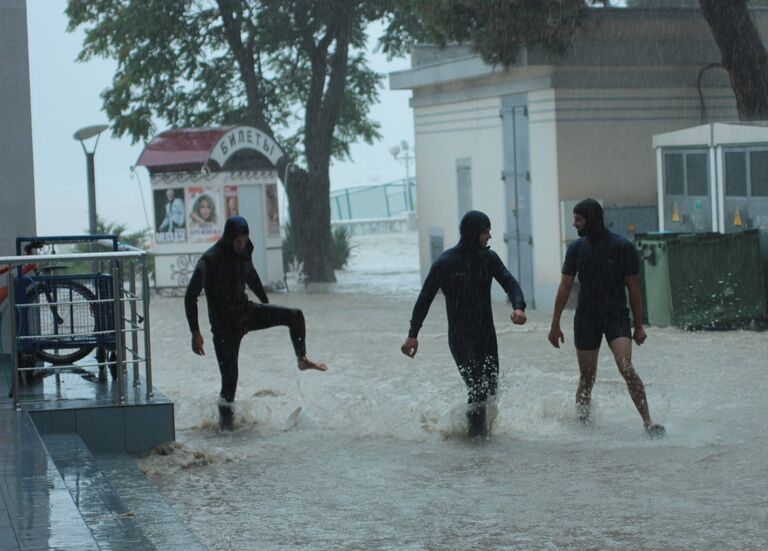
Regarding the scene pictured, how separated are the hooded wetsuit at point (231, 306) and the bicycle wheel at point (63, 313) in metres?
0.83

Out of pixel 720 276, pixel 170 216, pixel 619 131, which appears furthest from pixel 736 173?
pixel 170 216

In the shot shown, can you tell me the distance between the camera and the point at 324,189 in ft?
99.8

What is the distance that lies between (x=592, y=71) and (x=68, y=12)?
590 inches

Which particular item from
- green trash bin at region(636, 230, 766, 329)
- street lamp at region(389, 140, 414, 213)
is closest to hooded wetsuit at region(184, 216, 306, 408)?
green trash bin at region(636, 230, 766, 329)

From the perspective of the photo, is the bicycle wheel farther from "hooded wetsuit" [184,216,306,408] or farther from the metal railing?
"hooded wetsuit" [184,216,306,408]

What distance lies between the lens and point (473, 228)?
33.3ft

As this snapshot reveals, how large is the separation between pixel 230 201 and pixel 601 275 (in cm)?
1740

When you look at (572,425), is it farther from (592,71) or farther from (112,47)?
(112,47)

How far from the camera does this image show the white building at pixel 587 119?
2097cm

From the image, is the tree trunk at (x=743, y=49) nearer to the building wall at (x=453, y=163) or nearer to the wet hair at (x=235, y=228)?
the building wall at (x=453, y=163)

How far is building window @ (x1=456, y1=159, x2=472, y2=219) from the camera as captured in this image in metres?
23.9

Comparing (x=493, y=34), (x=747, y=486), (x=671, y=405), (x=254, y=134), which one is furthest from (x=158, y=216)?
(x=747, y=486)

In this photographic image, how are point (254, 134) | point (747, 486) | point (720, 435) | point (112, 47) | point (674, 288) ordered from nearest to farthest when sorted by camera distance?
1. point (747, 486)
2. point (720, 435)
3. point (674, 288)
4. point (254, 134)
5. point (112, 47)

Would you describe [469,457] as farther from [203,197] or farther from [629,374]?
[203,197]
